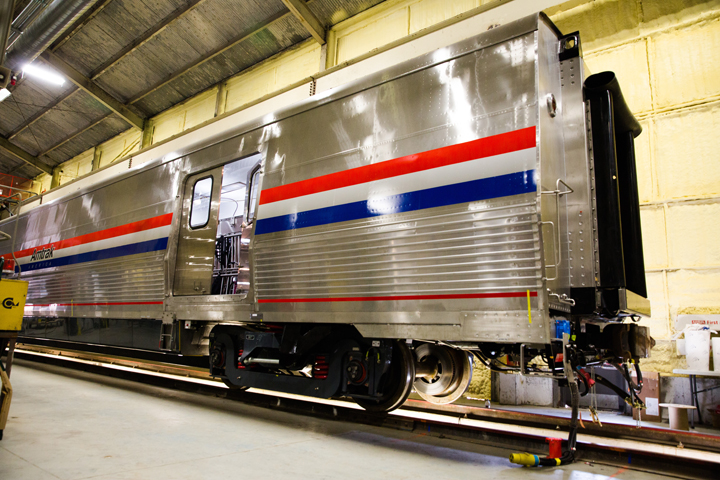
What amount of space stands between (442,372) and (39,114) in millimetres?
17932

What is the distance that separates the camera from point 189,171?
6.12 meters

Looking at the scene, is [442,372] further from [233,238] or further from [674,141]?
[674,141]

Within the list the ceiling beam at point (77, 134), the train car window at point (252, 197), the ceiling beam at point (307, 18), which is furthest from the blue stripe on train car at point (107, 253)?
the ceiling beam at point (77, 134)

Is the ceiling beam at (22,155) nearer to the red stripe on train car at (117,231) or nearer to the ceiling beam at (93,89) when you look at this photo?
the ceiling beam at (93,89)

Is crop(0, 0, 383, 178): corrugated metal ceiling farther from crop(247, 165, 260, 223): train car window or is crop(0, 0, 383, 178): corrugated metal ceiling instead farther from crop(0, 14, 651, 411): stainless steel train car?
crop(0, 14, 651, 411): stainless steel train car

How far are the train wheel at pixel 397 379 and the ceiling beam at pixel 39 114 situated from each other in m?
15.0

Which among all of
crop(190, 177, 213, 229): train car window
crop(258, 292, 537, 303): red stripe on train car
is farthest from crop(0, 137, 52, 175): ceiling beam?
crop(258, 292, 537, 303): red stripe on train car

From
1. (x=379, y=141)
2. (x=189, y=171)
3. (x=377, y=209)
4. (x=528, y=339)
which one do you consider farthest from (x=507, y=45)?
(x=189, y=171)

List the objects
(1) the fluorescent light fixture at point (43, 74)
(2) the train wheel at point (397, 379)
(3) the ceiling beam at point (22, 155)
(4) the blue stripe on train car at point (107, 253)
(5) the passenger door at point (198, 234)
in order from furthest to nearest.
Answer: (3) the ceiling beam at point (22, 155) < (1) the fluorescent light fixture at point (43, 74) < (4) the blue stripe on train car at point (107, 253) < (5) the passenger door at point (198, 234) < (2) the train wheel at point (397, 379)

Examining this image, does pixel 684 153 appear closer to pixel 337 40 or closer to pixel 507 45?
pixel 507 45

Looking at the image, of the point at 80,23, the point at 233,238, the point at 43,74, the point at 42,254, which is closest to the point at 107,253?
the point at 233,238

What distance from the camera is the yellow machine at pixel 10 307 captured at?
11.6ft

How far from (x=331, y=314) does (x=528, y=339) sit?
5.79 ft

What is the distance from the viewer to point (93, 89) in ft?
46.1
